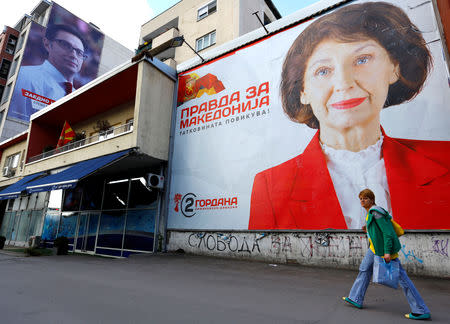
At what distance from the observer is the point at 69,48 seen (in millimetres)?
34250

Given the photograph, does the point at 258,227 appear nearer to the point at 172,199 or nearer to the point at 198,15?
the point at 172,199

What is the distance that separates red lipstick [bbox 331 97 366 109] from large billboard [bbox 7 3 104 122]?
31391 mm

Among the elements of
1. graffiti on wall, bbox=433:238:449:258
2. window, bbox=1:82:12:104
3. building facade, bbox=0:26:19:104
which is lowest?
graffiti on wall, bbox=433:238:449:258

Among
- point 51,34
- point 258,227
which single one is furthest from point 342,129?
point 51,34

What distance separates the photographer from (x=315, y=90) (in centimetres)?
898

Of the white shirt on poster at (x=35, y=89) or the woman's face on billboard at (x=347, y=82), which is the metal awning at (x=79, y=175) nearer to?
the woman's face on billboard at (x=347, y=82)

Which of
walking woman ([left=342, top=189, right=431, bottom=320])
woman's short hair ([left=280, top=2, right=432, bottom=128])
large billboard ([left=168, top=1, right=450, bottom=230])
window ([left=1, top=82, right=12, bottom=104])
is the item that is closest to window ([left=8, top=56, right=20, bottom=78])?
window ([left=1, top=82, right=12, bottom=104])

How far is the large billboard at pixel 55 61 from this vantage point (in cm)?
2878

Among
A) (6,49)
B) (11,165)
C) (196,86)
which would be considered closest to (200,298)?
(196,86)

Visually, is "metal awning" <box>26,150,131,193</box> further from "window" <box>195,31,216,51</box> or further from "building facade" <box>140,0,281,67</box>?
"window" <box>195,31,216,51</box>

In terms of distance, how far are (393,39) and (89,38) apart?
38.8 meters

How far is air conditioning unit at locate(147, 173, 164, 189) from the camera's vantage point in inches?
436

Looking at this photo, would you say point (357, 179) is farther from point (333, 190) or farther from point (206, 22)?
point (206, 22)

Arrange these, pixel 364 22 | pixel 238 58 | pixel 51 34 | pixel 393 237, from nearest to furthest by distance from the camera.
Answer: pixel 393 237
pixel 364 22
pixel 238 58
pixel 51 34
